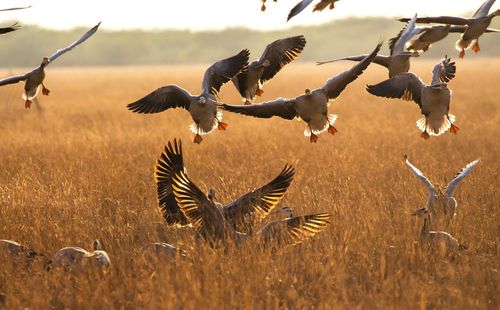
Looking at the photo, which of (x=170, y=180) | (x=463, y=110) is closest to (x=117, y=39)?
(x=463, y=110)

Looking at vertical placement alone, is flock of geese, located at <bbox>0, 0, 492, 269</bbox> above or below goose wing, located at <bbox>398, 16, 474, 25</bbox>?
below

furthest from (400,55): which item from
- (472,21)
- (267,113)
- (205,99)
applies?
(205,99)

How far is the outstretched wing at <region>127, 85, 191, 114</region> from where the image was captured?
621cm

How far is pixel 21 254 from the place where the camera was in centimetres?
581

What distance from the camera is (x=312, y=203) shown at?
8055mm

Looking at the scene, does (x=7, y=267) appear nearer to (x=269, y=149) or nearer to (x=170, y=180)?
(x=170, y=180)

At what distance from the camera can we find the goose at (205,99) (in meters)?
5.95

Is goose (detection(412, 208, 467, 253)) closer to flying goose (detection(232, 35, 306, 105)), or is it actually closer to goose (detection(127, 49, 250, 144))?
flying goose (detection(232, 35, 306, 105))

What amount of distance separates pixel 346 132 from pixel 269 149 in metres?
3.26

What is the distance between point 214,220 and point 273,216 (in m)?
2.05

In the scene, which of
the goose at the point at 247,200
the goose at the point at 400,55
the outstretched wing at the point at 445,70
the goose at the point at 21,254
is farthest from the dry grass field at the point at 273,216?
the goose at the point at 400,55

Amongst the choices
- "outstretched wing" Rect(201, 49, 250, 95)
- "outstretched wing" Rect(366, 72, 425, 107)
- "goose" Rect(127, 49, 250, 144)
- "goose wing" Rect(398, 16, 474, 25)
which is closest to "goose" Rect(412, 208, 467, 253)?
"outstretched wing" Rect(366, 72, 425, 107)

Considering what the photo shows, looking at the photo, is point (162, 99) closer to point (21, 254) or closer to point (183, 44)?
point (21, 254)

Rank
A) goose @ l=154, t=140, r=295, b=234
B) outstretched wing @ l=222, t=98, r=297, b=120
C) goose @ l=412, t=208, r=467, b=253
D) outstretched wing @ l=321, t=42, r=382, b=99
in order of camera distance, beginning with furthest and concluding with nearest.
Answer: goose @ l=412, t=208, r=467, b=253 < goose @ l=154, t=140, r=295, b=234 < outstretched wing @ l=222, t=98, r=297, b=120 < outstretched wing @ l=321, t=42, r=382, b=99
